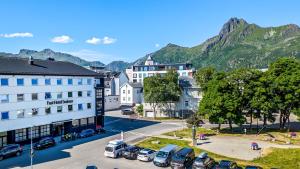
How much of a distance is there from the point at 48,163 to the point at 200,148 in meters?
24.8

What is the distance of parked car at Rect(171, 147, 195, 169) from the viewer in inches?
1443

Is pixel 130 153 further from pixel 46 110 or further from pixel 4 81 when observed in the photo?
pixel 4 81

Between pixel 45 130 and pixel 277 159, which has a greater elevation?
pixel 45 130

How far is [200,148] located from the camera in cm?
4934

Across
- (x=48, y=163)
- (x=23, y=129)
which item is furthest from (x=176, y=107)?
(x=48, y=163)

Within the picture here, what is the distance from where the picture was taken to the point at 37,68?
55.9 meters

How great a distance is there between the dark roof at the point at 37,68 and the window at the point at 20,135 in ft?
33.8

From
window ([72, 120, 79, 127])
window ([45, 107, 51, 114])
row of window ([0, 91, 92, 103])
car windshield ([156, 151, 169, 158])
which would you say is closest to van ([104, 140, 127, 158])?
car windshield ([156, 151, 169, 158])

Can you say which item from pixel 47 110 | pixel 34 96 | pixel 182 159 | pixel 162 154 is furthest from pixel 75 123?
pixel 182 159

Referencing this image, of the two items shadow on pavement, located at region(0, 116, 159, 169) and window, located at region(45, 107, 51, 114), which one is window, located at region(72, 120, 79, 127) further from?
window, located at region(45, 107, 51, 114)

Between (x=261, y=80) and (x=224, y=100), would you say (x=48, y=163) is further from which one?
(x=261, y=80)

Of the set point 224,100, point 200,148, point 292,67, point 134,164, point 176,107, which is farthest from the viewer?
point 176,107

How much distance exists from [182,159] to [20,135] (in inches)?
1213

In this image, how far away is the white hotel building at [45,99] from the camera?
49225 millimetres
